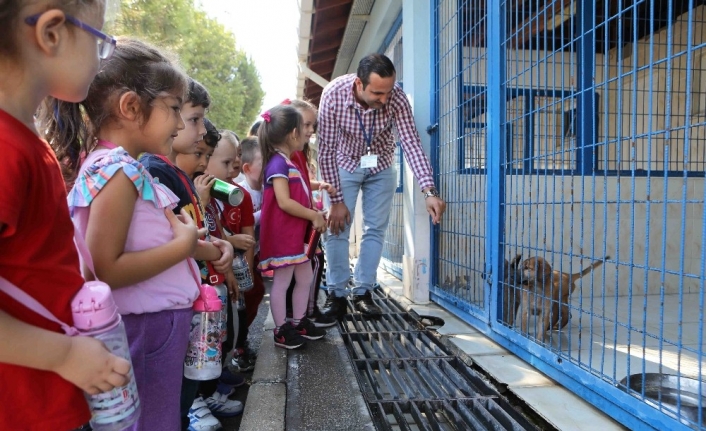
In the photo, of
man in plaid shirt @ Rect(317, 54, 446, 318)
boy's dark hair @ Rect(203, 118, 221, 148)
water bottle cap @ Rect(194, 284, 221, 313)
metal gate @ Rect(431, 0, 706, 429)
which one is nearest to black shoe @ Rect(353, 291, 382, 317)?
man in plaid shirt @ Rect(317, 54, 446, 318)

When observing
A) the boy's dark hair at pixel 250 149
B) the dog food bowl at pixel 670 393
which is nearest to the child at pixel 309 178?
the boy's dark hair at pixel 250 149

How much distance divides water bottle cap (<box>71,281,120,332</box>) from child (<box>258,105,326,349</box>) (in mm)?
1859

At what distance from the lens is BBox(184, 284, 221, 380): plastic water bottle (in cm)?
154

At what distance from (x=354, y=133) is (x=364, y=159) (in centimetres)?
21

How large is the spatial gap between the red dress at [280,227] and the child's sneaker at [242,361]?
530 mm

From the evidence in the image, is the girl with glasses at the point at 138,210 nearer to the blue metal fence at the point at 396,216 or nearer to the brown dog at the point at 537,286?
the brown dog at the point at 537,286

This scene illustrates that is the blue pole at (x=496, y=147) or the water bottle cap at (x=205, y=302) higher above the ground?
the blue pole at (x=496, y=147)

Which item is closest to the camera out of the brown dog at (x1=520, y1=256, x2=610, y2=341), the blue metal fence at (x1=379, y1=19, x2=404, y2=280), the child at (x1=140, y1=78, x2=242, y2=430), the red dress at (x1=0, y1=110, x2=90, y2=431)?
the red dress at (x1=0, y1=110, x2=90, y2=431)

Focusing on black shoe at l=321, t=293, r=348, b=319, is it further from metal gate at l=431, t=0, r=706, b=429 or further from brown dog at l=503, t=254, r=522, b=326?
brown dog at l=503, t=254, r=522, b=326

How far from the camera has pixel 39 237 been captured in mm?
882

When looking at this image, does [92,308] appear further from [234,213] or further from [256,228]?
[256,228]

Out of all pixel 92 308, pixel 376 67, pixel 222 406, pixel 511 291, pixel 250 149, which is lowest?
pixel 222 406

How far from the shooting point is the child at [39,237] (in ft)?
2.70

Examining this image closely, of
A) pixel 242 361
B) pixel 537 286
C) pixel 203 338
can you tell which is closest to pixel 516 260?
pixel 537 286
